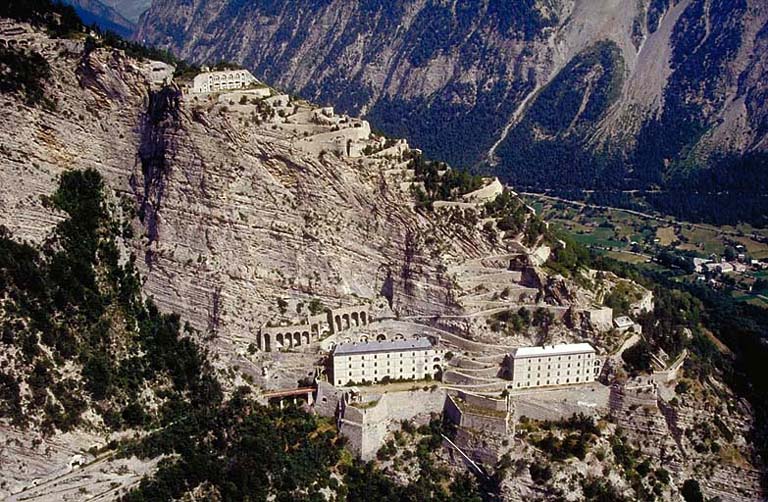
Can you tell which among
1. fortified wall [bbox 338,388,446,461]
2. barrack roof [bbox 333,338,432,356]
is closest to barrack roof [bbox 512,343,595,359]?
fortified wall [bbox 338,388,446,461]

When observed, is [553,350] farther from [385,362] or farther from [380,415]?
[380,415]

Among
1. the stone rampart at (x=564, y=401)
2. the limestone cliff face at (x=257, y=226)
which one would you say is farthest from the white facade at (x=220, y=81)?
the stone rampart at (x=564, y=401)

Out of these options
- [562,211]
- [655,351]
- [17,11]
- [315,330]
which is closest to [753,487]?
[655,351]

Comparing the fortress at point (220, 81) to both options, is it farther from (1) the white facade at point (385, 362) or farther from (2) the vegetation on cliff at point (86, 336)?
(1) the white facade at point (385, 362)

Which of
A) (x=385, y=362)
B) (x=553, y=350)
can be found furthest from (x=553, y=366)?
(x=385, y=362)

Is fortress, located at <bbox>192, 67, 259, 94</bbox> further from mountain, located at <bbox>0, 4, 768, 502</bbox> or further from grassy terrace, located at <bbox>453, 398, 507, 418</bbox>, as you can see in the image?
grassy terrace, located at <bbox>453, 398, 507, 418</bbox>

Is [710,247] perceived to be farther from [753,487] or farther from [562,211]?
[753,487]
